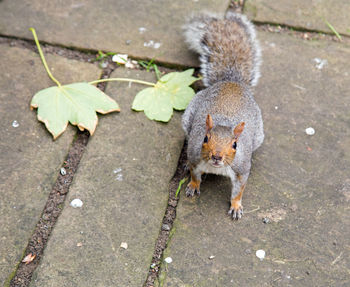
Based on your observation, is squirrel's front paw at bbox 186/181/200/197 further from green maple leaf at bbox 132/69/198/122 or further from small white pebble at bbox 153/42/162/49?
small white pebble at bbox 153/42/162/49

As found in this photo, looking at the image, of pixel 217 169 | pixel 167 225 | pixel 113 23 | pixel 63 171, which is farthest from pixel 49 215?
pixel 113 23

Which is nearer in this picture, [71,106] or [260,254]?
[260,254]

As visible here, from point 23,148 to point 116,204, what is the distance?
566mm

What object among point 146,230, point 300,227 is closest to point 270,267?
point 300,227

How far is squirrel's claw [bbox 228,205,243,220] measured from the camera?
2.15m

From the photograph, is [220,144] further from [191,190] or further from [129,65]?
[129,65]

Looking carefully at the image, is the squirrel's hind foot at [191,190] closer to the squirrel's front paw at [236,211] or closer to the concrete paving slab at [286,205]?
the concrete paving slab at [286,205]

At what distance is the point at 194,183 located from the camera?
2.26 metres

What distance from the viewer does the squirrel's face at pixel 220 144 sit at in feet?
6.39

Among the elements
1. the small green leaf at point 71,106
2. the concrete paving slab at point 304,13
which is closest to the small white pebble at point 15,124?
the small green leaf at point 71,106

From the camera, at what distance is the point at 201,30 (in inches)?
109

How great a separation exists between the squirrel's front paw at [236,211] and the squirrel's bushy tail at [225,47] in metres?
0.73

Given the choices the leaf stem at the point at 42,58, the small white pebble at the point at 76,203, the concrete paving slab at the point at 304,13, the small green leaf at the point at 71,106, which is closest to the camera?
the small white pebble at the point at 76,203

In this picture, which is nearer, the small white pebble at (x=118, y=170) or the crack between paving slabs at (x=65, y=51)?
the small white pebble at (x=118, y=170)
